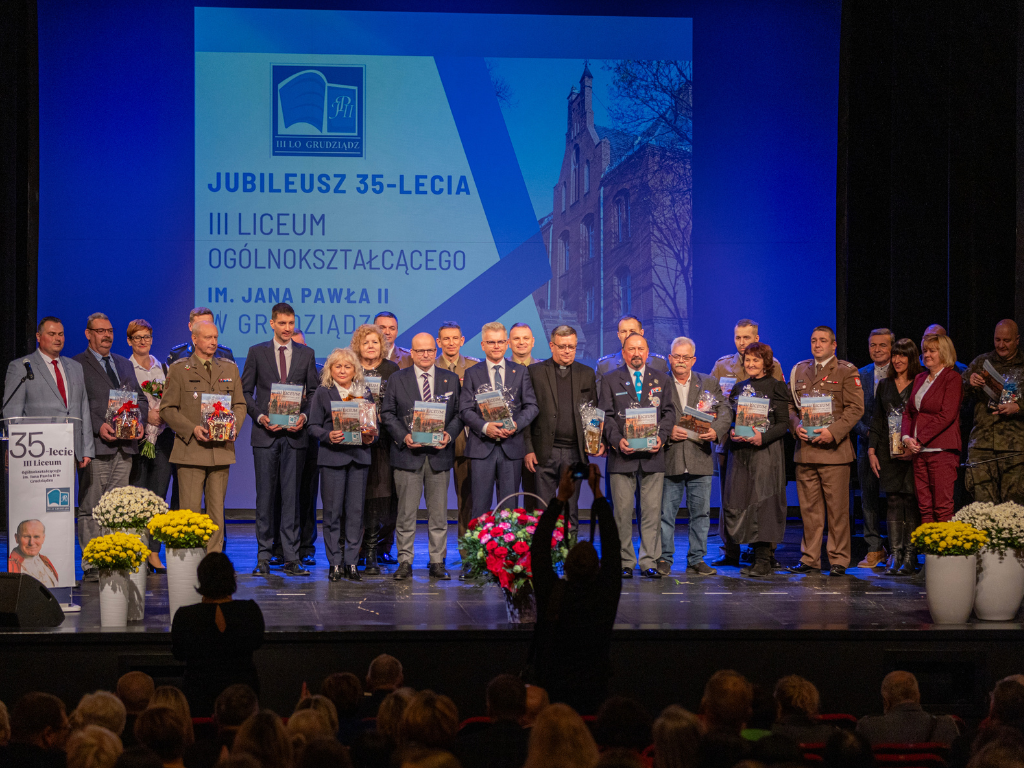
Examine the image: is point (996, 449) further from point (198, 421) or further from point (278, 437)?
point (198, 421)

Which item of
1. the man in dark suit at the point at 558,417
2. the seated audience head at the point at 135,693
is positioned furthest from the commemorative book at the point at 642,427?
the seated audience head at the point at 135,693

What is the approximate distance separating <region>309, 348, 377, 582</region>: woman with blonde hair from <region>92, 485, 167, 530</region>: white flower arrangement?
1.33 meters

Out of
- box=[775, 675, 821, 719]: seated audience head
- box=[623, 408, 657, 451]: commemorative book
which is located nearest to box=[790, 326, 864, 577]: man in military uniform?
box=[623, 408, 657, 451]: commemorative book

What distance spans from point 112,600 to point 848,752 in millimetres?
3738

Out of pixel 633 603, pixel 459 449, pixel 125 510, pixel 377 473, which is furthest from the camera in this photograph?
pixel 459 449

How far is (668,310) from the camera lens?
9898mm

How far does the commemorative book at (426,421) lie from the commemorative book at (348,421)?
365 mm

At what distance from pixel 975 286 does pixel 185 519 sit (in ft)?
22.4

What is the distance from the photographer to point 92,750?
2590mm

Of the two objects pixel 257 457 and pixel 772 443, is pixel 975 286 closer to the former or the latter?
pixel 772 443

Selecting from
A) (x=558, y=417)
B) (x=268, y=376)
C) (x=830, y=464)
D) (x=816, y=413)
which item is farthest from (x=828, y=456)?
(x=268, y=376)

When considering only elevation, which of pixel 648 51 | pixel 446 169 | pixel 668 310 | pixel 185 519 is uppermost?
pixel 648 51

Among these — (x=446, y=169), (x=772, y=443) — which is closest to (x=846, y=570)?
(x=772, y=443)

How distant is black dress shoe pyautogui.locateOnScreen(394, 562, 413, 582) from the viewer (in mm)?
6562
